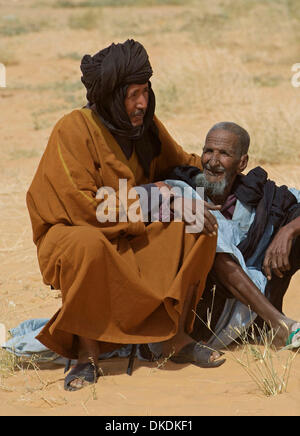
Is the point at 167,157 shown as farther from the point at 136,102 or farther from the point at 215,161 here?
the point at 136,102

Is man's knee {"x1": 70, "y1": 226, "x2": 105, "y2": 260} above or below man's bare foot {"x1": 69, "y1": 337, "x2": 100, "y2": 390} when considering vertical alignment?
above

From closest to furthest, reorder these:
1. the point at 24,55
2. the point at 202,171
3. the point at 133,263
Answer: the point at 133,263 → the point at 202,171 → the point at 24,55

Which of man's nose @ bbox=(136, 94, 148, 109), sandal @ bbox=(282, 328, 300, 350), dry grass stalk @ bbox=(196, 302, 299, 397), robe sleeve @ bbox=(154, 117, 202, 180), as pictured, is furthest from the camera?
robe sleeve @ bbox=(154, 117, 202, 180)

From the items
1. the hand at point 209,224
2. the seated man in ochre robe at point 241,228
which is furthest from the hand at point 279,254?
the hand at point 209,224

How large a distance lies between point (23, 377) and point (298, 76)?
1009cm

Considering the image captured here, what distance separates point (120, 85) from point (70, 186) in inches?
26.0

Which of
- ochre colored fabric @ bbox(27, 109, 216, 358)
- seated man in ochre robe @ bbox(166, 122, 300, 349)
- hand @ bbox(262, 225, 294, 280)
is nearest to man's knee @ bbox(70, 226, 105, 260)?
ochre colored fabric @ bbox(27, 109, 216, 358)

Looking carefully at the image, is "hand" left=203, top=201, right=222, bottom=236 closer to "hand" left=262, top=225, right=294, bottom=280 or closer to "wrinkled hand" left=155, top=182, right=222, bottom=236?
"wrinkled hand" left=155, top=182, right=222, bottom=236

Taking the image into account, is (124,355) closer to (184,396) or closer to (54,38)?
(184,396)

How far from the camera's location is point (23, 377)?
4.66m

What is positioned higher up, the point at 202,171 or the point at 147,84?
the point at 147,84

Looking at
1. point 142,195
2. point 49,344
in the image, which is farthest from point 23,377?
point 142,195

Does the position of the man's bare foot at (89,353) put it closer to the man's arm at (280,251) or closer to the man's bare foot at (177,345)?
the man's bare foot at (177,345)

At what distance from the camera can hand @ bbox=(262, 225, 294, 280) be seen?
→ 4695 mm
